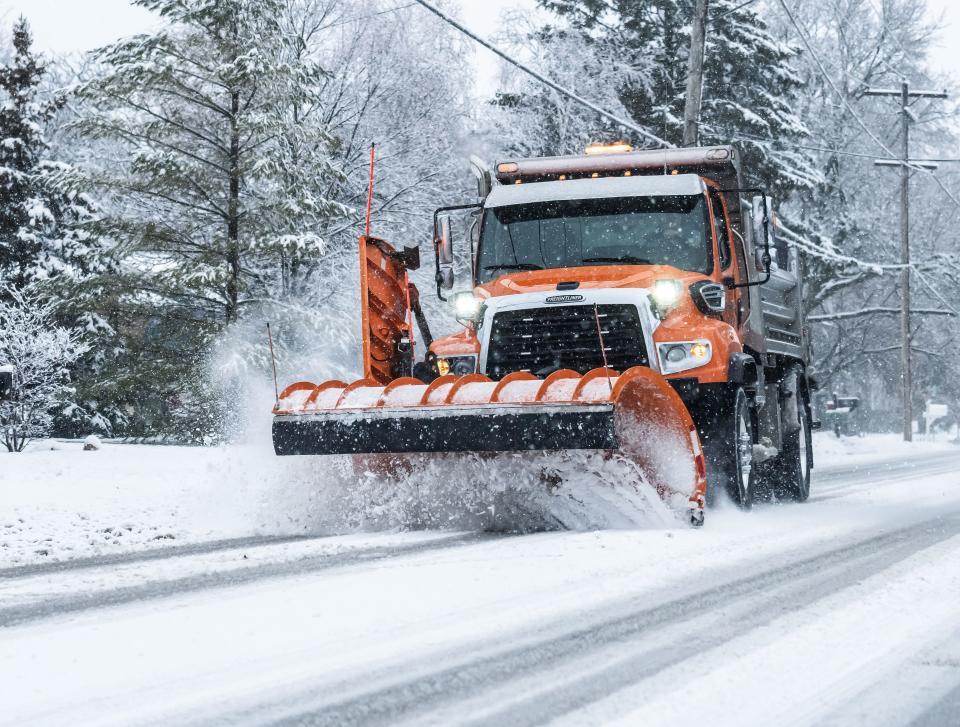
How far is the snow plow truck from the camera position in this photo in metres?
7.01

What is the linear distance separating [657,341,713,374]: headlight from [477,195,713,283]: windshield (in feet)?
3.00

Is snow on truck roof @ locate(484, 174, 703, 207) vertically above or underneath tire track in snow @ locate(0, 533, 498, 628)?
above

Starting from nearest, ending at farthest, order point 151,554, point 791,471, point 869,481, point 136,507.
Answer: point 151,554 → point 136,507 → point 791,471 → point 869,481

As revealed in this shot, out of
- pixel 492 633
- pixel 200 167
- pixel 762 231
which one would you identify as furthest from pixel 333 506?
pixel 200 167

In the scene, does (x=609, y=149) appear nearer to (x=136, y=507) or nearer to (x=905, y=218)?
(x=136, y=507)

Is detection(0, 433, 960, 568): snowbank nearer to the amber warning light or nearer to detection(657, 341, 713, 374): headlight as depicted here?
detection(657, 341, 713, 374): headlight

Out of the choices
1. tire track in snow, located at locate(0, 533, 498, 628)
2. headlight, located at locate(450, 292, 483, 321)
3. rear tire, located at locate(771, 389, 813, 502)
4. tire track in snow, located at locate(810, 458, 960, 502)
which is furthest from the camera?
tire track in snow, located at locate(810, 458, 960, 502)

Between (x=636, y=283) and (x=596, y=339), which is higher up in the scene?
(x=636, y=283)

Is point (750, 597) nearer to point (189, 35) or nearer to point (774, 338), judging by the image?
point (774, 338)

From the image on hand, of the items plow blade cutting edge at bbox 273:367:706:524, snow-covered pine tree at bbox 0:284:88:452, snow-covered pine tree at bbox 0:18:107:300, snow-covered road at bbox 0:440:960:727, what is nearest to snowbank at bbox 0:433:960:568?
plow blade cutting edge at bbox 273:367:706:524

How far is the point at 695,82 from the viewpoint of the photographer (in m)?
18.2

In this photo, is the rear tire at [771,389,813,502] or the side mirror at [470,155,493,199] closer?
the side mirror at [470,155,493,199]

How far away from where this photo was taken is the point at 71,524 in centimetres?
808

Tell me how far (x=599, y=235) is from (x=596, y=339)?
117 cm
